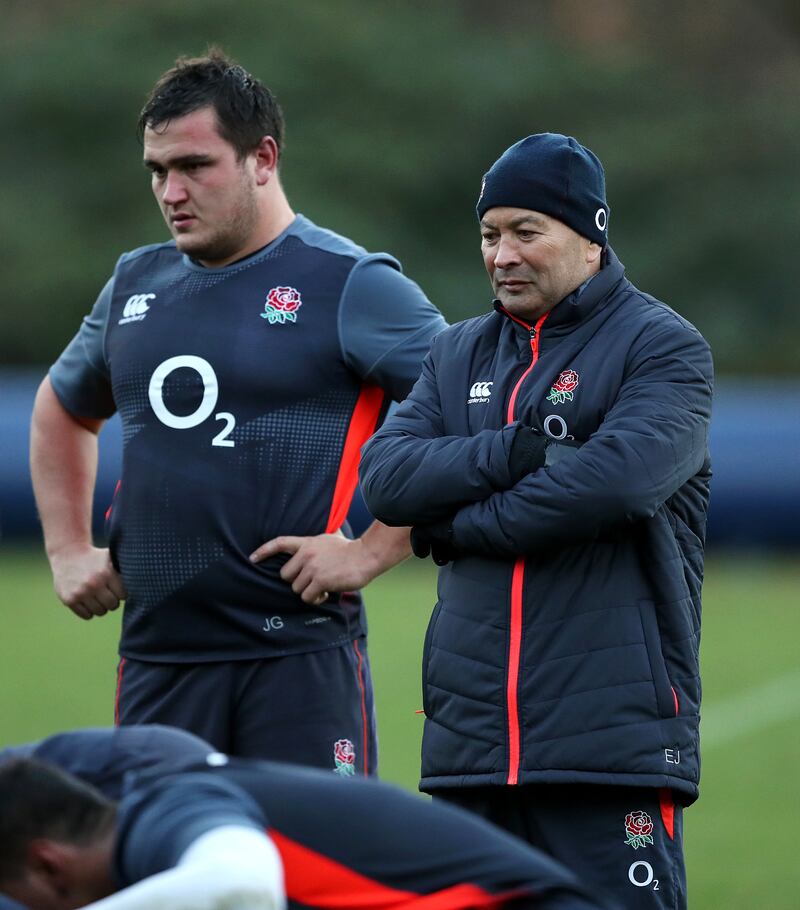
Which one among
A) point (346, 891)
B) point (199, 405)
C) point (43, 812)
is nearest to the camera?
point (43, 812)

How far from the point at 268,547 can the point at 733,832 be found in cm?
349

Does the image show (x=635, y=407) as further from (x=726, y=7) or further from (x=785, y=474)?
(x=726, y=7)

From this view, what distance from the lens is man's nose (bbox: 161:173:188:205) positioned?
4.53 metres

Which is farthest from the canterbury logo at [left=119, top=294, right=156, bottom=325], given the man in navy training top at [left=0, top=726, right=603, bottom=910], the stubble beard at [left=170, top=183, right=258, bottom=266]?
the man in navy training top at [left=0, top=726, right=603, bottom=910]

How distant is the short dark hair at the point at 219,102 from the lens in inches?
180

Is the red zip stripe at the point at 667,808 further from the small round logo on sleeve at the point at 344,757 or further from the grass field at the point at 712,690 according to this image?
the grass field at the point at 712,690

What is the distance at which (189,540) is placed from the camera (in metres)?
4.52

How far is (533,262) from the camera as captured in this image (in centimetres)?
407

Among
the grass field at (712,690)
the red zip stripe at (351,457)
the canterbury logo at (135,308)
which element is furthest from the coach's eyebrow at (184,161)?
the grass field at (712,690)

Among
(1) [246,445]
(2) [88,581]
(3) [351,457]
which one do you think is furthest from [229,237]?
(2) [88,581]

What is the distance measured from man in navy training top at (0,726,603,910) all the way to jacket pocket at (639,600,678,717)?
78 cm

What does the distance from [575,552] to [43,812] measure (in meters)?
1.48

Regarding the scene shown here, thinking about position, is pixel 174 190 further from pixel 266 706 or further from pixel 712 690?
pixel 712 690

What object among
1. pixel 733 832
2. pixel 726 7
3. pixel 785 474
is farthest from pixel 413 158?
pixel 733 832
